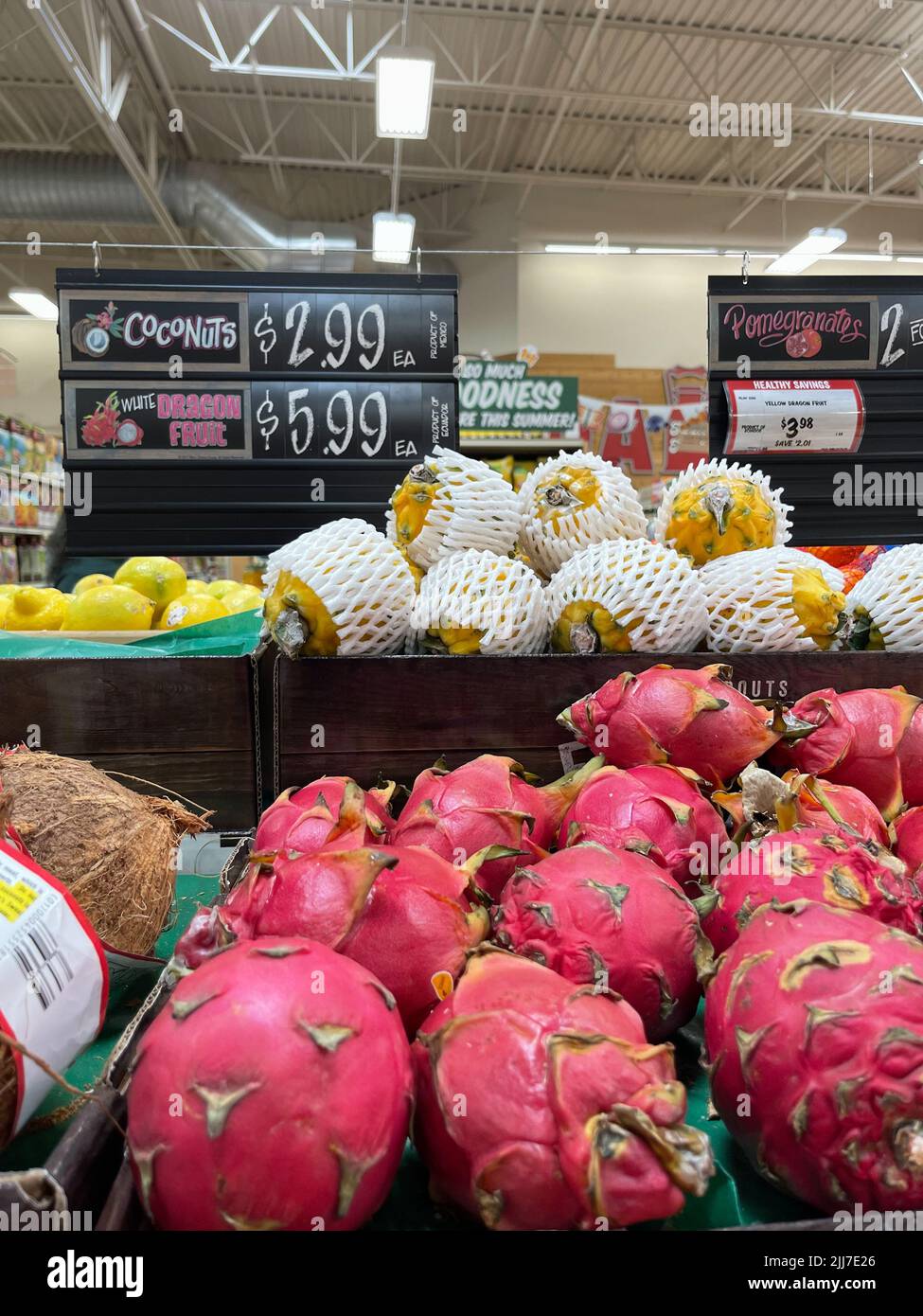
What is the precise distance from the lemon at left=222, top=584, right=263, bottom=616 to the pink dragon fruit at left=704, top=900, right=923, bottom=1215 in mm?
1877

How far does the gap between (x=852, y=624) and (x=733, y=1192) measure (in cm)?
124

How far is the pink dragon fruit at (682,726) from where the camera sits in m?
1.12

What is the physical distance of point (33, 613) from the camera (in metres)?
2.25

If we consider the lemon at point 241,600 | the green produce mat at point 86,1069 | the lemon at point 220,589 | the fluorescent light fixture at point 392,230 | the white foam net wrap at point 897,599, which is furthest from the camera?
the fluorescent light fixture at point 392,230

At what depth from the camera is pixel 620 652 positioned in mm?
1575

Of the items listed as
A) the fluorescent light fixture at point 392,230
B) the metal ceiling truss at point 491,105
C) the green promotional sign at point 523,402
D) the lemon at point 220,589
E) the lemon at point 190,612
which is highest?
the metal ceiling truss at point 491,105

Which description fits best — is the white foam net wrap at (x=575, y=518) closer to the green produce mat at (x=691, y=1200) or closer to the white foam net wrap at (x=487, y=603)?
the white foam net wrap at (x=487, y=603)

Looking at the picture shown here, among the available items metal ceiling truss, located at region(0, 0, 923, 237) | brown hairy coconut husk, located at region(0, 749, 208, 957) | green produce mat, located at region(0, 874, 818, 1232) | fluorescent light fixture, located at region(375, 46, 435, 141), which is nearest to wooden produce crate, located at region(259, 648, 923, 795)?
brown hairy coconut husk, located at region(0, 749, 208, 957)

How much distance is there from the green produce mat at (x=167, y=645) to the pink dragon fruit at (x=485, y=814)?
734mm

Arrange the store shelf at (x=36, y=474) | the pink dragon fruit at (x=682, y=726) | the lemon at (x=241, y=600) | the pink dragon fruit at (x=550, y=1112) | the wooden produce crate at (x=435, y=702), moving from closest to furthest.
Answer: the pink dragon fruit at (x=550, y=1112) → the pink dragon fruit at (x=682, y=726) → the wooden produce crate at (x=435, y=702) → the lemon at (x=241, y=600) → the store shelf at (x=36, y=474)

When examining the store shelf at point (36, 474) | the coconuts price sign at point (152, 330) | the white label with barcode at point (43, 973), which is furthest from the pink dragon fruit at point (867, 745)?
the store shelf at point (36, 474)
